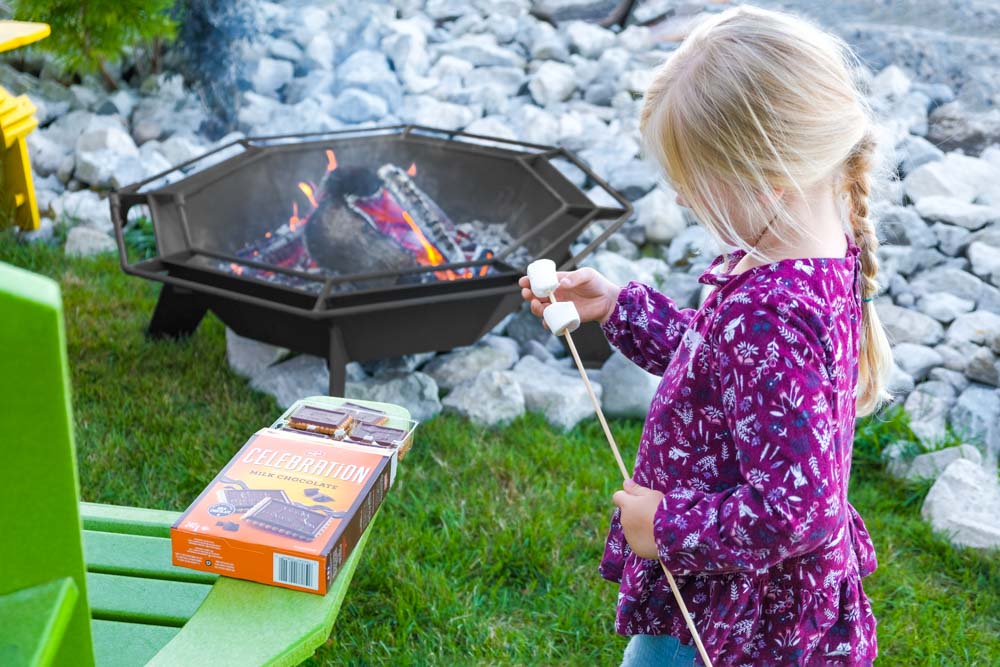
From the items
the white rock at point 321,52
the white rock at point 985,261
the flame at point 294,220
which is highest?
the white rock at point 321,52

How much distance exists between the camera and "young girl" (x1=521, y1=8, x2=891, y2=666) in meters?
1.21

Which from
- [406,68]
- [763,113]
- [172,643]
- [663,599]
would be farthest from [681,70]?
[406,68]

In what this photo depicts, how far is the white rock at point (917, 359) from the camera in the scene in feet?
10.1

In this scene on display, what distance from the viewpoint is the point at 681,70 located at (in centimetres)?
130

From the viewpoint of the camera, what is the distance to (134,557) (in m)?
1.66

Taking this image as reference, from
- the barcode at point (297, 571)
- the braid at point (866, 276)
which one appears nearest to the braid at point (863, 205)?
the braid at point (866, 276)

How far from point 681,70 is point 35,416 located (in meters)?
0.94

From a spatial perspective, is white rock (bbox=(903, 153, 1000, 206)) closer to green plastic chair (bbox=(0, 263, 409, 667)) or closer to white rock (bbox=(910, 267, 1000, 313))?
white rock (bbox=(910, 267, 1000, 313))

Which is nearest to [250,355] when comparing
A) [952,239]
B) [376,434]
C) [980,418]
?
[376,434]

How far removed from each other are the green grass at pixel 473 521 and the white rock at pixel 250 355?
0.04 meters

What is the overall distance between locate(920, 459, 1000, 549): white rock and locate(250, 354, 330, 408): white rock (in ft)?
5.82

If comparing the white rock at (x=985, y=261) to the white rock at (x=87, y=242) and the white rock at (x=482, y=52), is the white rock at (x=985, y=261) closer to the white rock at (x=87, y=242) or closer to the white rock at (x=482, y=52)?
the white rock at (x=482, y=52)

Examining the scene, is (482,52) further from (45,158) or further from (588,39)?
(45,158)

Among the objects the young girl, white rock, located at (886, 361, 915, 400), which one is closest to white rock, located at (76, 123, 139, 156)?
white rock, located at (886, 361, 915, 400)
